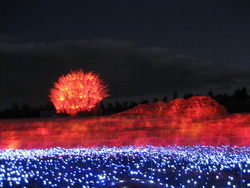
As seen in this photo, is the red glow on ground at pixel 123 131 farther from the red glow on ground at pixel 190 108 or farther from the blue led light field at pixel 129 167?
the red glow on ground at pixel 190 108

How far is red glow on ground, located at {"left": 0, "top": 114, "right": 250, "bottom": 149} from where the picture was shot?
1675cm

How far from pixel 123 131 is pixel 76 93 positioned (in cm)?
596

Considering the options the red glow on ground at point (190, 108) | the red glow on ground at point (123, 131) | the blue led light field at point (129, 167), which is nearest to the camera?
the blue led light field at point (129, 167)

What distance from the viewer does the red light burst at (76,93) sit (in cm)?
2261

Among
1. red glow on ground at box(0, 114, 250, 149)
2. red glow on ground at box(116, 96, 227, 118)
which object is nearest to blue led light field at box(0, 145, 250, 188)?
red glow on ground at box(0, 114, 250, 149)

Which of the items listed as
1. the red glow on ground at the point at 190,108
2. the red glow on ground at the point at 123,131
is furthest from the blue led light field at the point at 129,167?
the red glow on ground at the point at 190,108

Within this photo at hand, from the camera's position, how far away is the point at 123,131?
1745 centimetres

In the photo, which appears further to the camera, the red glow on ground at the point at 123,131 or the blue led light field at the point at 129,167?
the red glow on ground at the point at 123,131

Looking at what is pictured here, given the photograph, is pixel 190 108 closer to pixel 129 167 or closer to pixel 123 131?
pixel 123 131

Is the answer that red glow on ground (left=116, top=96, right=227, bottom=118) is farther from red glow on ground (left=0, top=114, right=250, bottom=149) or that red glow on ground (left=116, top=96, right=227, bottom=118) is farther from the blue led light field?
the blue led light field

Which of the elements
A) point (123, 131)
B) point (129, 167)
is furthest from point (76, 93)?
point (129, 167)

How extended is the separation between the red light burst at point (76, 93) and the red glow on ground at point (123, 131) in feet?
15.1

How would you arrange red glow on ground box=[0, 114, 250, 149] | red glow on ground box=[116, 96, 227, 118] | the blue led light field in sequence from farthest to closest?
red glow on ground box=[116, 96, 227, 118]
red glow on ground box=[0, 114, 250, 149]
the blue led light field

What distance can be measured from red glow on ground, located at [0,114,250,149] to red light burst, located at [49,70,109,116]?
4601 millimetres
